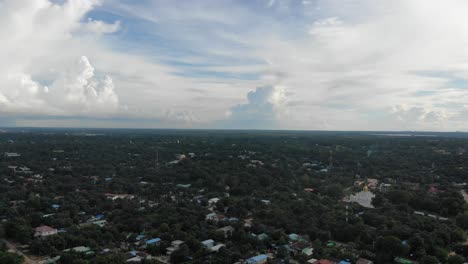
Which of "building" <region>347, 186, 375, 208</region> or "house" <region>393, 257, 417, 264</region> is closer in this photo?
"house" <region>393, 257, 417, 264</region>

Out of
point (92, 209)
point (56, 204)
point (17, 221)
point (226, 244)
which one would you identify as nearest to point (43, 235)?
point (17, 221)

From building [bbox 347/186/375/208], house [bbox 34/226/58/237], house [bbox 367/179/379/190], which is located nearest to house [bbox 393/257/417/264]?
building [bbox 347/186/375/208]

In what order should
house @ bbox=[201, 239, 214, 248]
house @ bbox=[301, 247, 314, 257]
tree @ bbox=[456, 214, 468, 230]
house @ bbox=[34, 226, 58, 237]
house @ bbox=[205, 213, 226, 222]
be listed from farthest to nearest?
house @ bbox=[205, 213, 226, 222], tree @ bbox=[456, 214, 468, 230], house @ bbox=[34, 226, 58, 237], house @ bbox=[201, 239, 214, 248], house @ bbox=[301, 247, 314, 257]

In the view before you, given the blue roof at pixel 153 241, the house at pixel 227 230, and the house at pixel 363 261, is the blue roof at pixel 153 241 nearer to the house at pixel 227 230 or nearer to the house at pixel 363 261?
the house at pixel 227 230

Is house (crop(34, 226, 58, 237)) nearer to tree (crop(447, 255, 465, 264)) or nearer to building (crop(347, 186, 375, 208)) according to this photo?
tree (crop(447, 255, 465, 264))

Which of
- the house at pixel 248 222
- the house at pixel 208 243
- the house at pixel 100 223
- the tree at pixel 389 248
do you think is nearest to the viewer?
the tree at pixel 389 248

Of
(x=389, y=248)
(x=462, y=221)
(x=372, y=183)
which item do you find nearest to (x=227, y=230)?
(x=389, y=248)

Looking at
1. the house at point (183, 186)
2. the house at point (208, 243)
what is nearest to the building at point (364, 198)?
the house at point (183, 186)

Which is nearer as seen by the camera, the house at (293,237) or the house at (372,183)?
the house at (293,237)
